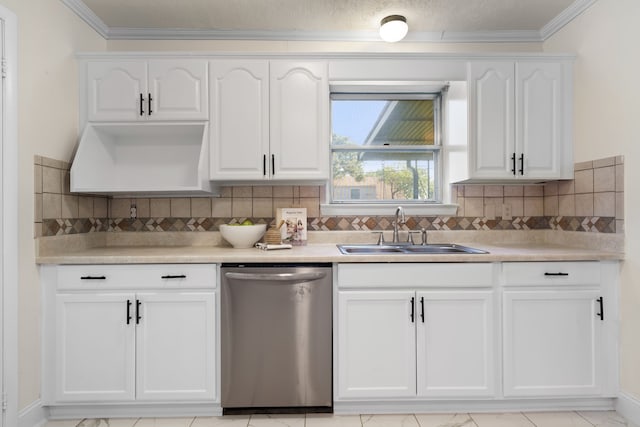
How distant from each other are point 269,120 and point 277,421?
1724mm

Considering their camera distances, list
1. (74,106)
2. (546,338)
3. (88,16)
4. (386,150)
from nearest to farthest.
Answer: (546,338) → (74,106) → (88,16) → (386,150)

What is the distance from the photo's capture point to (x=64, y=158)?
2.17 meters

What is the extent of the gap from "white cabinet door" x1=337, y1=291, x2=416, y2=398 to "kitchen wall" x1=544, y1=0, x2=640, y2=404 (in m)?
1.15

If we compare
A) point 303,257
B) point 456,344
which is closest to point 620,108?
point 456,344

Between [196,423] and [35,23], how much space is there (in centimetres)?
227

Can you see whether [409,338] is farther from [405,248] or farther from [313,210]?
[313,210]

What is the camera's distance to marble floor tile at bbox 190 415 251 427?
1.92 meters

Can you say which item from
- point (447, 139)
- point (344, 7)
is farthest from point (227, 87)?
point (447, 139)

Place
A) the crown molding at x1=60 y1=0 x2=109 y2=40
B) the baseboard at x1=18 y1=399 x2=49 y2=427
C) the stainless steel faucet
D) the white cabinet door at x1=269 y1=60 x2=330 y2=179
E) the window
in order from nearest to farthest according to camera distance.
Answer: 1. the baseboard at x1=18 y1=399 x2=49 y2=427
2. the crown molding at x1=60 y1=0 x2=109 y2=40
3. the white cabinet door at x1=269 y1=60 x2=330 y2=179
4. the stainless steel faucet
5. the window

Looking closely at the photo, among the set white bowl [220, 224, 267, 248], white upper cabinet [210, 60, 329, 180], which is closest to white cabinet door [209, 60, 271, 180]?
white upper cabinet [210, 60, 329, 180]

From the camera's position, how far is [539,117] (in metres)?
2.34

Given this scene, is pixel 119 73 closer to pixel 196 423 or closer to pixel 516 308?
pixel 196 423

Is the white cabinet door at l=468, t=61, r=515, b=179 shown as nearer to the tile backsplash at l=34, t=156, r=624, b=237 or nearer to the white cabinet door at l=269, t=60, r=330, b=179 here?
the tile backsplash at l=34, t=156, r=624, b=237

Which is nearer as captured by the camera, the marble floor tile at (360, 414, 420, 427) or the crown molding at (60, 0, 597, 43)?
the marble floor tile at (360, 414, 420, 427)
